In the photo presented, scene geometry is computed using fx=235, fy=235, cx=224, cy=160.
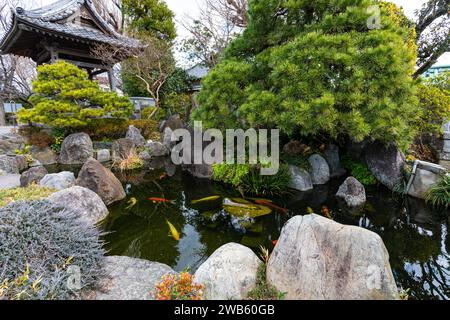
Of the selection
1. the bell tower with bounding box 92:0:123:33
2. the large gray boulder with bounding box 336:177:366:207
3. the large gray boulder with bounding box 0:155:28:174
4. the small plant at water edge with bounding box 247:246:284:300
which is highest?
the bell tower with bounding box 92:0:123:33

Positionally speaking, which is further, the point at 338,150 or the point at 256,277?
the point at 338,150

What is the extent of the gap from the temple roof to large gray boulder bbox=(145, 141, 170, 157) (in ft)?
14.4

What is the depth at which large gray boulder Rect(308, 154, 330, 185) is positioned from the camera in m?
6.01

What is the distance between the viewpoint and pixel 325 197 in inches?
204

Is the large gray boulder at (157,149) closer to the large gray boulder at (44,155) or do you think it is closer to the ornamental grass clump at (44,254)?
the large gray boulder at (44,155)

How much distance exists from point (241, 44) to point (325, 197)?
3.91 metres

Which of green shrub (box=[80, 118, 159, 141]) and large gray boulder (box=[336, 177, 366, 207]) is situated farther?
green shrub (box=[80, 118, 159, 141])

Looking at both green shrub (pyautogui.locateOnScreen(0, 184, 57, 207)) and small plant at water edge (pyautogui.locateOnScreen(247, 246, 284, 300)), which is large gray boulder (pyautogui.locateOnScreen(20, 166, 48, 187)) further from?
small plant at water edge (pyautogui.locateOnScreen(247, 246, 284, 300))

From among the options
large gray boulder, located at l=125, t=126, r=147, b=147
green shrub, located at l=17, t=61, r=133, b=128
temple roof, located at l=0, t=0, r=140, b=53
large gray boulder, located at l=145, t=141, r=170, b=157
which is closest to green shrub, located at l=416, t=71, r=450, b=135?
large gray boulder, located at l=145, t=141, r=170, b=157

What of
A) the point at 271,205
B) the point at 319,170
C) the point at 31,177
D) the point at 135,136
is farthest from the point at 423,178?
the point at 135,136

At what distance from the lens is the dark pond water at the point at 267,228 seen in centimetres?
289

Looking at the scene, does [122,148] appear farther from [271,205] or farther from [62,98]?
[271,205]
